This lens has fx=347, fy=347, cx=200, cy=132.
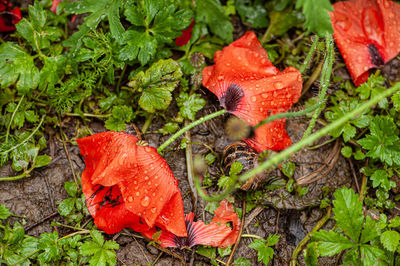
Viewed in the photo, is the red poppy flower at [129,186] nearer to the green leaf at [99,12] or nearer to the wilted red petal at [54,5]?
the green leaf at [99,12]

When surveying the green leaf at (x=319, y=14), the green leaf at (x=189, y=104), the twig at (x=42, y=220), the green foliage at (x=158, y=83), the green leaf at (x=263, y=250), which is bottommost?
the green leaf at (x=263, y=250)

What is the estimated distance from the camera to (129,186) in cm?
176

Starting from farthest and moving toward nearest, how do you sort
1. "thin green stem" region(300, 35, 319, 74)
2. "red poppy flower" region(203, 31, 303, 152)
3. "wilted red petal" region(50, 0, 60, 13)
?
"wilted red petal" region(50, 0, 60, 13) → "thin green stem" region(300, 35, 319, 74) → "red poppy flower" region(203, 31, 303, 152)

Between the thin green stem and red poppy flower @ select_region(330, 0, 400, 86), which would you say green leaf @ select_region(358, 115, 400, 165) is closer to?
red poppy flower @ select_region(330, 0, 400, 86)

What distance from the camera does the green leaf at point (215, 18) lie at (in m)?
2.36

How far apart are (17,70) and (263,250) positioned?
5.95 feet

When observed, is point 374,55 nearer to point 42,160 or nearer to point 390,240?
point 390,240

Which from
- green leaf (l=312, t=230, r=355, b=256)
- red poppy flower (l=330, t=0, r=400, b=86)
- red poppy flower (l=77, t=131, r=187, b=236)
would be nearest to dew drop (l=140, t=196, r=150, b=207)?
red poppy flower (l=77, t=131, r=187, b=236)

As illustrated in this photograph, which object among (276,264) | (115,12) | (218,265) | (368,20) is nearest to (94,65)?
(115,12)

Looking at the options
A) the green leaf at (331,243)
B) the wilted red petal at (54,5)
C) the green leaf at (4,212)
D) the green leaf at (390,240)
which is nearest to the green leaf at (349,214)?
the green leaf at (331,243)

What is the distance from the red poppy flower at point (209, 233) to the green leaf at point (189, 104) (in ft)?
2.10

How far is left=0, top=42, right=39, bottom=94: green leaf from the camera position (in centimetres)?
205

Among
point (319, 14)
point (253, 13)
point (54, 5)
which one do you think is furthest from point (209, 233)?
point (54, 5)

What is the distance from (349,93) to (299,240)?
1087mm
